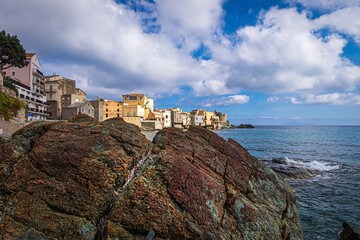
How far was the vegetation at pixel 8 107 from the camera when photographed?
24545mm

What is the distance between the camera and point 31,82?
5672 cm

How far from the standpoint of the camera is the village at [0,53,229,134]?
5107 cm

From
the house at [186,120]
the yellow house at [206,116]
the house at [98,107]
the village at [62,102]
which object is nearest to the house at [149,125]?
the village at [62,102]

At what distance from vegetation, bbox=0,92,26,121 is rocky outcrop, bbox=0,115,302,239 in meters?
24.2

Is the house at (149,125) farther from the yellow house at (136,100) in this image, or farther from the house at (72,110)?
the house at (72,110)

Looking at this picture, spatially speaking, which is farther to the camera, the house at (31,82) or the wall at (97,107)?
the wall at (97,107)

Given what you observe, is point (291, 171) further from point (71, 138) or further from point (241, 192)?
point (71, 138)

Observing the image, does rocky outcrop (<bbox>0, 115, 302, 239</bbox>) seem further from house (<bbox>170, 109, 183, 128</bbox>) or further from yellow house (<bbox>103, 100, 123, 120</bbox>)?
house (<bbox>170, 109, 183, 128</bbox>)

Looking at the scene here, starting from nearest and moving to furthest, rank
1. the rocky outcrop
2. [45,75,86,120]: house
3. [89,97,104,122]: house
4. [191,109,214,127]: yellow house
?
the rocky outcrop → [45,75,86,120]: house → [89,97,104,122]: house → [191,109,214,127]: yellow house

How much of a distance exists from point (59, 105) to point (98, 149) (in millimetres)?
78361

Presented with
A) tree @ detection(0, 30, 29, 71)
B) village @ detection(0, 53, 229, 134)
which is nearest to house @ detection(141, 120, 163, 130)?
village @ detection(0, 53, 229, 134)

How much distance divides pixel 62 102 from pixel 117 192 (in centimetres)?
8359

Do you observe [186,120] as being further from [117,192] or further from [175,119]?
[117,192]

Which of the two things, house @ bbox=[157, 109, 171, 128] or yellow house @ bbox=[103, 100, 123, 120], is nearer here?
yellow house @ bbox=[103, 100, 123, 120]
